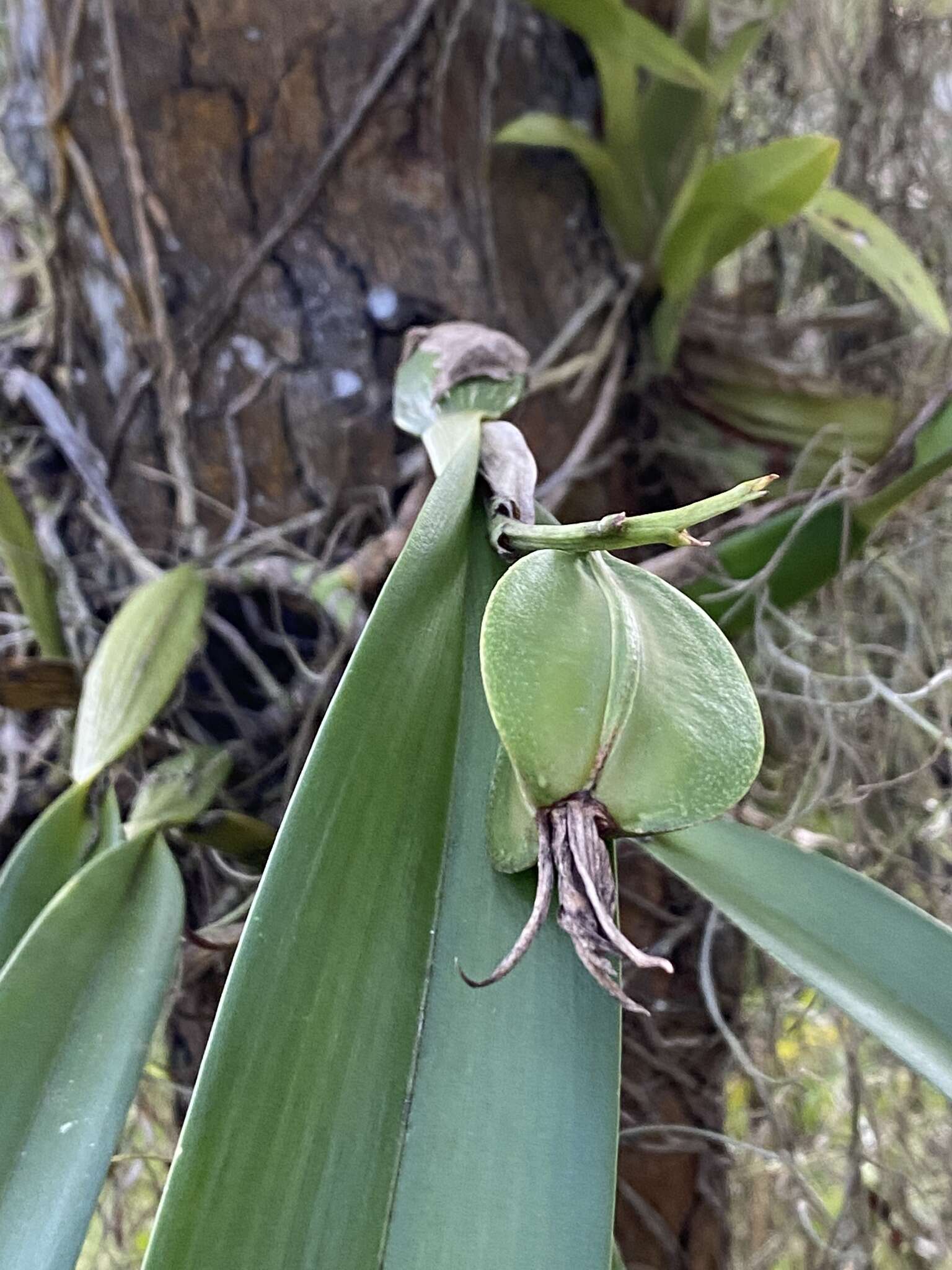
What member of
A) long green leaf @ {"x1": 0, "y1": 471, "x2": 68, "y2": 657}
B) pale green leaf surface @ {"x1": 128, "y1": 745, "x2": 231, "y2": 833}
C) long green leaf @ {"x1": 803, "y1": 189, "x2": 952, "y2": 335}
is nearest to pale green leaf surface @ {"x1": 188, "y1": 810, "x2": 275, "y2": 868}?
pale green leaf surface @ {"x1": 128, "y1": 745, "x2": 231, "y2": 833}

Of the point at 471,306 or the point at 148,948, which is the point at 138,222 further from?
the point at 148,948

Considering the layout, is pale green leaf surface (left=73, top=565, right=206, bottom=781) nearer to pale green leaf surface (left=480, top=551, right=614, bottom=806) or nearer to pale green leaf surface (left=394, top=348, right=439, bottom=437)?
pale green leaf surface (left=394, top=348, right=439, bottom=437)

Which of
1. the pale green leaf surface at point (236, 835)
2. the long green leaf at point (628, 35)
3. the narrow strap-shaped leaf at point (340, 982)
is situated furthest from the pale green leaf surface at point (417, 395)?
the long green leaf at point (628, 35)

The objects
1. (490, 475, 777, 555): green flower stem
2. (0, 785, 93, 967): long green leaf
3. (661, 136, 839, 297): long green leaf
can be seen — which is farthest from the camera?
(661, 136, 839, 297): long green leaf

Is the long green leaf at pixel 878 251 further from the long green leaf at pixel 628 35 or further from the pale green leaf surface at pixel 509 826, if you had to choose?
the pale green leaf surface at pixel 509 826

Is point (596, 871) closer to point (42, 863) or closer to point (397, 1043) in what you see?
point (397, 1043)

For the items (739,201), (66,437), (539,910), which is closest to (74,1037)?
(539,910)
